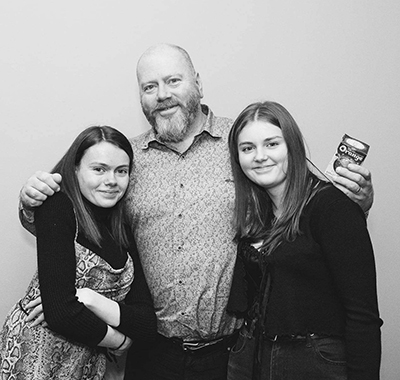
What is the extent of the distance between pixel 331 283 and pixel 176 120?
763mm

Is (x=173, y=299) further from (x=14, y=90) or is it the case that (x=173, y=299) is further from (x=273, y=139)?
(x=14, y=90)

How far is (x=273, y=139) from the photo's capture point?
1.62 metres

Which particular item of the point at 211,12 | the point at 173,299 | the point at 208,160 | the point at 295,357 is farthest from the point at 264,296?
the point at 211,12

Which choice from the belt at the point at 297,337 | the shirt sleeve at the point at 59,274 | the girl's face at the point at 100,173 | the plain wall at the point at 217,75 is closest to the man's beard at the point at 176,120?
the girl's face at the point at 100,173

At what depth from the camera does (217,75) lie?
2320 millimetres

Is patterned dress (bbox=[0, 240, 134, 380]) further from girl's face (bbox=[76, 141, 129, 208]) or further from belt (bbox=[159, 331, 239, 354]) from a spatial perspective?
belt (bbox=[159, 331, 239, 354])

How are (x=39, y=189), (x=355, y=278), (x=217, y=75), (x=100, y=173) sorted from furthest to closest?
1. (x=217, y=75)
2. (x=100, y=173)
3. (x=39, y=189)
4. (x=355, y=278)

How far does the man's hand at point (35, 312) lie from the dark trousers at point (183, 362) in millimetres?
453

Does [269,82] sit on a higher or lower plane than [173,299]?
higher

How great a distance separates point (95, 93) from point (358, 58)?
1.14 metres

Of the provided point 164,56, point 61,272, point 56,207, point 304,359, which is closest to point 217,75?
point 164,56

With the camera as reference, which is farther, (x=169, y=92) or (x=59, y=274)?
(x=169, y=92)

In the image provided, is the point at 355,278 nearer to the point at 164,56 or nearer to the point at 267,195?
the point at 267,195

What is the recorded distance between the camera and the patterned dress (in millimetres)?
1609
